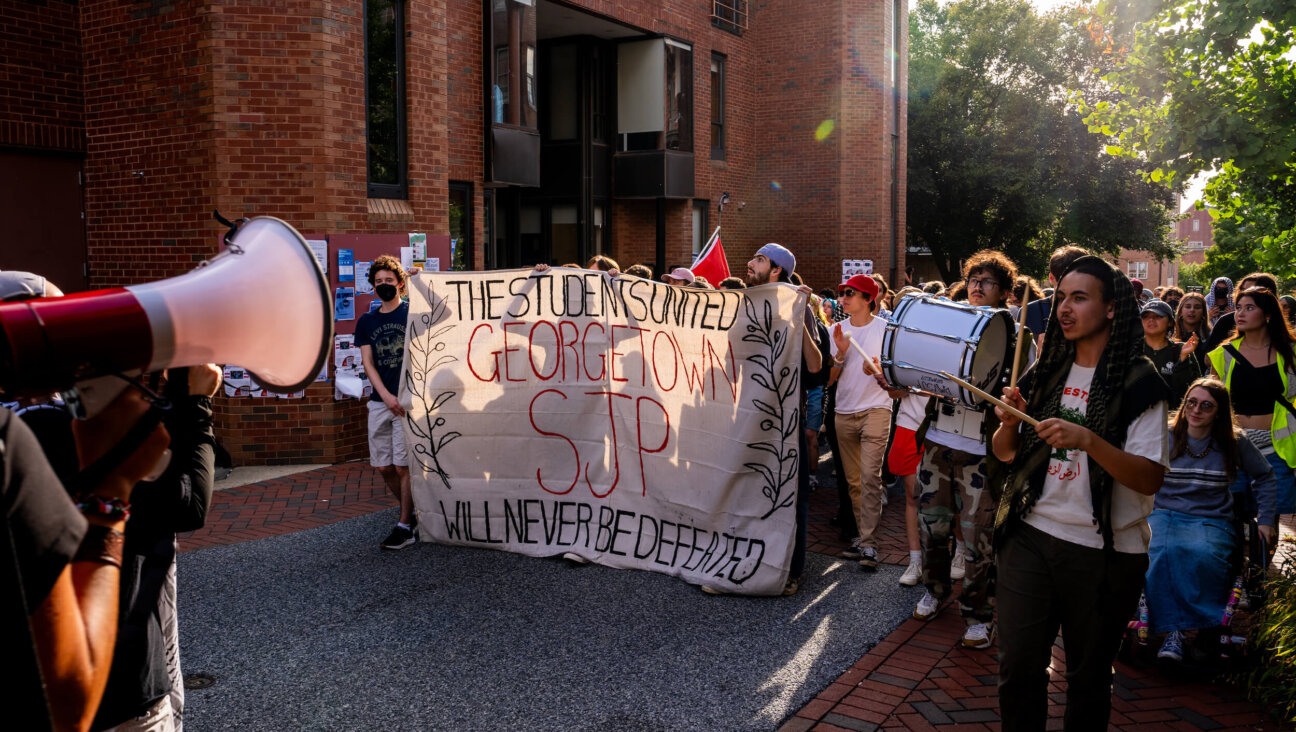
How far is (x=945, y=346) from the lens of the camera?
193 inches

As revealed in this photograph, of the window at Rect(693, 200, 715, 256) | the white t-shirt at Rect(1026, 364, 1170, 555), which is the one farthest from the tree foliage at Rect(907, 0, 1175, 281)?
the white t-shirt at Rect(1026, 364, 1170, 555)

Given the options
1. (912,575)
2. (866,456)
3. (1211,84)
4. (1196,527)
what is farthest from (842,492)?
(1211,84)

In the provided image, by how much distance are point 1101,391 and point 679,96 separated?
17384mm

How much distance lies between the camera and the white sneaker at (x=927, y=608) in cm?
580

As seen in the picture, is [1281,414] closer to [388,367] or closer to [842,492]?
[842,492]

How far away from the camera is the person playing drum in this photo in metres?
5.41

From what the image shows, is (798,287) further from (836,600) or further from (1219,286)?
(1219,286)

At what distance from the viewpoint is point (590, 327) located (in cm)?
701

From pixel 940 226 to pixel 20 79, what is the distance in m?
30.1

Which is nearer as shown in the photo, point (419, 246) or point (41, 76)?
point (41, 76)

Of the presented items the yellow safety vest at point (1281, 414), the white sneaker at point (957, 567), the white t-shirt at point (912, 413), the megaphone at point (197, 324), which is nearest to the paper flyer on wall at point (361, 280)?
the white t-shirt at point (912, 413)

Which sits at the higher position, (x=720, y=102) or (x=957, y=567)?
(x=720, y=102)

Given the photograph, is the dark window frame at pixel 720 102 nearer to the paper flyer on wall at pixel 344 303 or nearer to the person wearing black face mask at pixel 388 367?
the paper flyer on wall at pixel 344 303

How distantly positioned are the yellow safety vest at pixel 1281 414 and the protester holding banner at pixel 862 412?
84.5 inches
